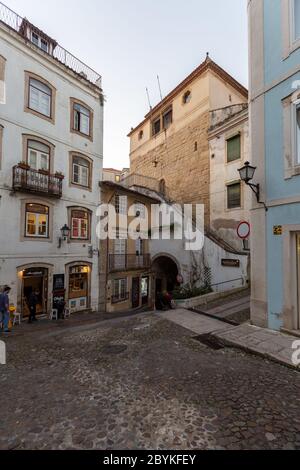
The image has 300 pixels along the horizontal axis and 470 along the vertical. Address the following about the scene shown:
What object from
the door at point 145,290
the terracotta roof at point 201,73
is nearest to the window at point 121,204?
the door at point 145,290

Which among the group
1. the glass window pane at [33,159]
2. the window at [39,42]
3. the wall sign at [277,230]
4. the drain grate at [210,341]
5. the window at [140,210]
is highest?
the window at [39,42]

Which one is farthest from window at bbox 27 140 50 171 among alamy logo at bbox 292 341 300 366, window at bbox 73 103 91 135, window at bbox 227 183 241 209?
alamy logo at bbox 292 341 300 366

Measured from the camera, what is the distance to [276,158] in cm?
661

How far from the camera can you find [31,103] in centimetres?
1148

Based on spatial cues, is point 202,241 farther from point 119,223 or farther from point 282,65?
point 282,65

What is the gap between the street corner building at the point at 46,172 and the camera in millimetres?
10453

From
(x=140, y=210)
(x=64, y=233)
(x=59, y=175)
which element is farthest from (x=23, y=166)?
(x=140, y=210)

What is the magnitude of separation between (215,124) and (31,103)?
38.8 feet

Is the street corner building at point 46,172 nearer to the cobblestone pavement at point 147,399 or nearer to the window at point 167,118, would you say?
the cobblestone pavement at point 147,399

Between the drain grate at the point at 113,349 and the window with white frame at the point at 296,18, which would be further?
the window with white frame at the point at 296,18

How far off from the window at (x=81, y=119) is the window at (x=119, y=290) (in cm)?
939

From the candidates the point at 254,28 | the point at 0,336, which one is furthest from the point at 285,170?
the point at 0,336

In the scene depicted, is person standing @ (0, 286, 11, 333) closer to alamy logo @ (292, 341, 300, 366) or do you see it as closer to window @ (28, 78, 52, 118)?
alamy logo @ (292, 341, 300, 366)

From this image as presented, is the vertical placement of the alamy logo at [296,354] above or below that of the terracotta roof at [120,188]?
below
